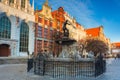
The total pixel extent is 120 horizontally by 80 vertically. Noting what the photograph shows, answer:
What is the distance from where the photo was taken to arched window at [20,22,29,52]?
28119 millimetres

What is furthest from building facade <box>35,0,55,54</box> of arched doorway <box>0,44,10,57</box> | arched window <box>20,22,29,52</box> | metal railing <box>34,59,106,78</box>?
metal railing <box>34,59,106,78</box>

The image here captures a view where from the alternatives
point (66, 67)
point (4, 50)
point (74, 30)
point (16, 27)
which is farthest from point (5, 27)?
point (74, 30)

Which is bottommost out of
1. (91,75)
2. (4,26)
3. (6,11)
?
(91,75)

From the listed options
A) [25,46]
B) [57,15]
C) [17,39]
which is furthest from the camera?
[57,15]

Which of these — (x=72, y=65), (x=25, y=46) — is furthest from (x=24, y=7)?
(x=72, y=65)

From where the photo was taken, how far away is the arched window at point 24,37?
28.1m

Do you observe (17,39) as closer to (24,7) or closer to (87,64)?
(24,7)

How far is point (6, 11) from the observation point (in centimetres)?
2525

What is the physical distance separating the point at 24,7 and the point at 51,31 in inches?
362

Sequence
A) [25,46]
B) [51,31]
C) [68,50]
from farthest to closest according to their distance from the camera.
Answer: [51,31]
[25,46]
[68,50]

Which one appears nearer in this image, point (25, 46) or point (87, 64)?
point (87, 64)

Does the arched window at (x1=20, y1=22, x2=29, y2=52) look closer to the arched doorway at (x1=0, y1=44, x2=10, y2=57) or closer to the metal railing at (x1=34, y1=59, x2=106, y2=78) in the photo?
the arched doorway at (x1=0, y1=44, x2=10, y2=57)

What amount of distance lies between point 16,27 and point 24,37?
2597 mm

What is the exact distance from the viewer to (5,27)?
25.5 meters
